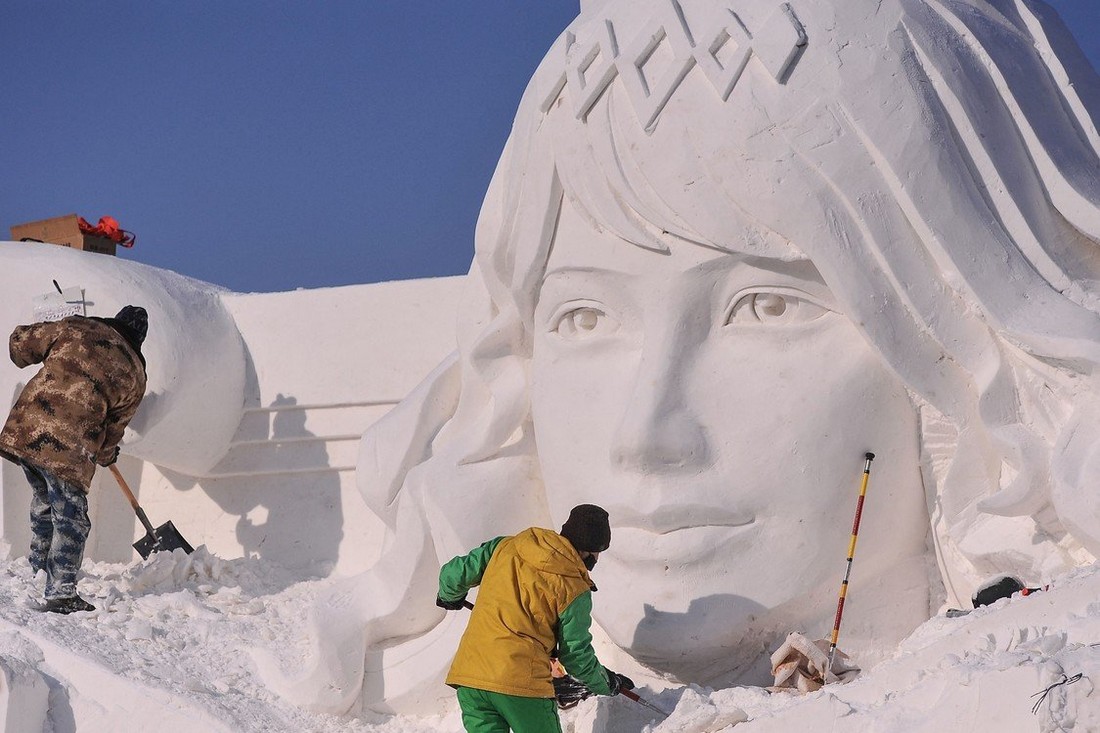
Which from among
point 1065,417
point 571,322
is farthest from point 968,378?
point 571,322

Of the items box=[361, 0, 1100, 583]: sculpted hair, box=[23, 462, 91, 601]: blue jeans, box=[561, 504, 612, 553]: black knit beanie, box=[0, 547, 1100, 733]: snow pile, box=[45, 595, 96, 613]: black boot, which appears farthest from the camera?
box=[23, 462, 91, 601]: blue jeans

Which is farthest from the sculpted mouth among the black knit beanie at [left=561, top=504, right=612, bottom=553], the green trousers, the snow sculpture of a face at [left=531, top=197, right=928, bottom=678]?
the green trousers

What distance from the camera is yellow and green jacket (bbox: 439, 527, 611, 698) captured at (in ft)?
13.2

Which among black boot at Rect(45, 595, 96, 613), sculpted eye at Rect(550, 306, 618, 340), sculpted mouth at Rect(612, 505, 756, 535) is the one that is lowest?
black boot at Rect(45, 595, 96, 613)

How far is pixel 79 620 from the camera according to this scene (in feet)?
17.6

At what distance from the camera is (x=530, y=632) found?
159 inches

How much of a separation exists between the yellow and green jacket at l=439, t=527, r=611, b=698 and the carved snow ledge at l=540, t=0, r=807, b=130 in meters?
1.31

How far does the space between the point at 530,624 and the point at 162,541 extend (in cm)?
289

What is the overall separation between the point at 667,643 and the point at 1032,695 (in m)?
1.56

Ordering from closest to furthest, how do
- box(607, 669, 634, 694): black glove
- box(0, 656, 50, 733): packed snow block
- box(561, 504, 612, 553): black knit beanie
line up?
1. box(561, 504, 612, 553): black knit beanie
2. box(607, 669, 634, 694): black glove
3. box(0, 656, 50, 733): packed snow block

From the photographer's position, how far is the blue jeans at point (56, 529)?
552 cm

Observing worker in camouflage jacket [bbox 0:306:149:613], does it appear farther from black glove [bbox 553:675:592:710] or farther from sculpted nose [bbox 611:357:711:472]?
sculpted nose [bbox 611:357:711:472]

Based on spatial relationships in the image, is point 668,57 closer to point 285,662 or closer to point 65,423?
point 285,662

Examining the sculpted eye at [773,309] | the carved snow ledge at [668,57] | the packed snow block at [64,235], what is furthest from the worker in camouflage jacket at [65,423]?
the sculpted eye at [773,309]
